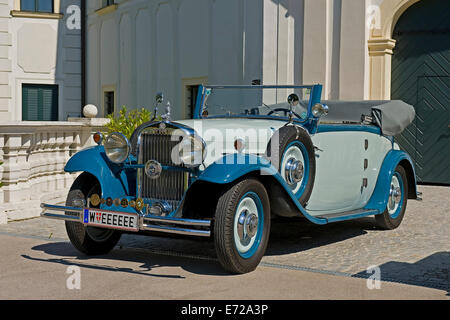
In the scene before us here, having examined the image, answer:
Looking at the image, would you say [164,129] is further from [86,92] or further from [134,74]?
[86,92]

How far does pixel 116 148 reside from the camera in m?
5.94

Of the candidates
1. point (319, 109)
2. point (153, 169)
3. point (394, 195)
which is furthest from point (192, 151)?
point (394, 195)

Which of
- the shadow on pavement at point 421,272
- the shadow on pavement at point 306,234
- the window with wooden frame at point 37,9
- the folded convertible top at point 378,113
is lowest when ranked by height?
the shadow on pavement at point 306,234

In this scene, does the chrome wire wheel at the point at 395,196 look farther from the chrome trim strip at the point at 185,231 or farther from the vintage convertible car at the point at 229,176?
the chrome trim strip at the point at 185,231

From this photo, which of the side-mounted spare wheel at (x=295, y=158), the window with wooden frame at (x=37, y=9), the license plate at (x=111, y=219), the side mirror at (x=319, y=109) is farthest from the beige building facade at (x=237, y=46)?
the license plate at (x=111, y=219)

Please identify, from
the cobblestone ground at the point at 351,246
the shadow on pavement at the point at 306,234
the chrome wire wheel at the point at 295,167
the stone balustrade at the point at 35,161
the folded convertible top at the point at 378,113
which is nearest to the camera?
the cobblestone ground at the point at 351,246

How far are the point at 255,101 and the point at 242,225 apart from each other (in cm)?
244

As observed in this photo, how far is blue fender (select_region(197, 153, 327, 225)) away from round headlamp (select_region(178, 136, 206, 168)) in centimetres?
16

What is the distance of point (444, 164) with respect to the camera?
12703 millimetres

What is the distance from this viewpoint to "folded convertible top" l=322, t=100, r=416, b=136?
768 cm

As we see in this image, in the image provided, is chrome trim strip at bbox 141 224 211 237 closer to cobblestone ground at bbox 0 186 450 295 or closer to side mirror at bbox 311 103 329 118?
cobblestone ground at bbox 0 186 450 295

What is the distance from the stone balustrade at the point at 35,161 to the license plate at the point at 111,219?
3133 millimetres

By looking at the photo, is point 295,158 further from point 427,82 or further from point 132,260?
point 427,82

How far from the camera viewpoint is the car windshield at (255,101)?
21.9 ft
